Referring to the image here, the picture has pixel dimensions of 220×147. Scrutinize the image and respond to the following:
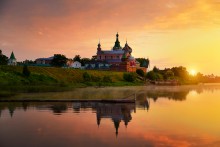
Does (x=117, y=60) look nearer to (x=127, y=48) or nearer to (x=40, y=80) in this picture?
(x=127, y=48)

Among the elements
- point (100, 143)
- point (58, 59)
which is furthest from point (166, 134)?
point (58, 59)

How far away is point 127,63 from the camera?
14925 centimetres

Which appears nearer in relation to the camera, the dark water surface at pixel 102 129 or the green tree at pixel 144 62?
the dark water surface at pixel 102 129

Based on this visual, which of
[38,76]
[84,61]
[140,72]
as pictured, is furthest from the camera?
[84,61]

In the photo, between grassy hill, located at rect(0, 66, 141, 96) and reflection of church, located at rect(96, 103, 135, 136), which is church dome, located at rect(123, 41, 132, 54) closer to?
grassy hill, located at rect(0, 66, 141, 96)

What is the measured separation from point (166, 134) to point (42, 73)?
7220cm

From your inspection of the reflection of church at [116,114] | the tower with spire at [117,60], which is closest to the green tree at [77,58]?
the tower with spire at [117,60]

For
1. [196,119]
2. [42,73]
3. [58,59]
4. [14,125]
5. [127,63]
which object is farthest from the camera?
[127,63]

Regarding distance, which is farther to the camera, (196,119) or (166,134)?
(196,119)

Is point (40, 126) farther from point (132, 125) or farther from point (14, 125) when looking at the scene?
point (132, 125)

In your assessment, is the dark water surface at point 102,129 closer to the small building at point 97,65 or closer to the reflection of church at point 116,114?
the reflection of church at point 116,114

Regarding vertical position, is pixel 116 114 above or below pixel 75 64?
below

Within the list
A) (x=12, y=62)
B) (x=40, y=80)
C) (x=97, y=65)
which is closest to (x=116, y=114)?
(x=40, y=80)

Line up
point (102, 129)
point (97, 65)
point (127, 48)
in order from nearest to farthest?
point (102, 129)
point (97, 65)
point (127, 48)
